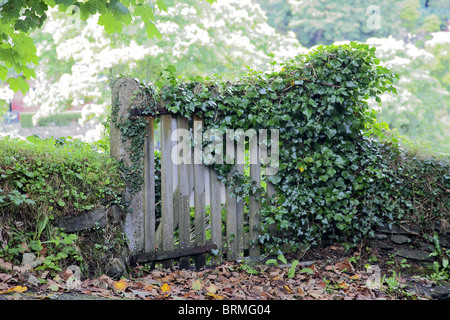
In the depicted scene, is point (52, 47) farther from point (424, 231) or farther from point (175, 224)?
point (424, 231)

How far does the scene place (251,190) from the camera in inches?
197

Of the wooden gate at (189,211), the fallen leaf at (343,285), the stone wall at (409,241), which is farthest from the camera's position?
the stone wall at (409,241)

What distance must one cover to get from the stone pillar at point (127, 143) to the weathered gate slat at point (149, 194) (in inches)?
2.6

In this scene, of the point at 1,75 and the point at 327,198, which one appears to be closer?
the point at 1,75

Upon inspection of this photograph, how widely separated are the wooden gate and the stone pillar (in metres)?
0.09

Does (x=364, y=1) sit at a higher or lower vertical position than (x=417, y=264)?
higher

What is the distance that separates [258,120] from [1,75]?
278 cm

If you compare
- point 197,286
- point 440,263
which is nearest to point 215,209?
point 197,286

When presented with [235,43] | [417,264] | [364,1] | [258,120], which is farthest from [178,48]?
[364,1]

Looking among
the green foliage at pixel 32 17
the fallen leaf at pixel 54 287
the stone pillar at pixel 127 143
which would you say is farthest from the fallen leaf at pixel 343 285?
the green foliage at pixel 32 17

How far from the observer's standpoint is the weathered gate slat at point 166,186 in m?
4.66

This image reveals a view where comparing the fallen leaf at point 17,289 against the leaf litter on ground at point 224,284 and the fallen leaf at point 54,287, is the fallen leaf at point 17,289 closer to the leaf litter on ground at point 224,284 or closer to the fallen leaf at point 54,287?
the leaf litter on ground at point 224,284

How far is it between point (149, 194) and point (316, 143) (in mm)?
2107

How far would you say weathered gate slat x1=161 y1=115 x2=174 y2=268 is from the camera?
15.3 ft
